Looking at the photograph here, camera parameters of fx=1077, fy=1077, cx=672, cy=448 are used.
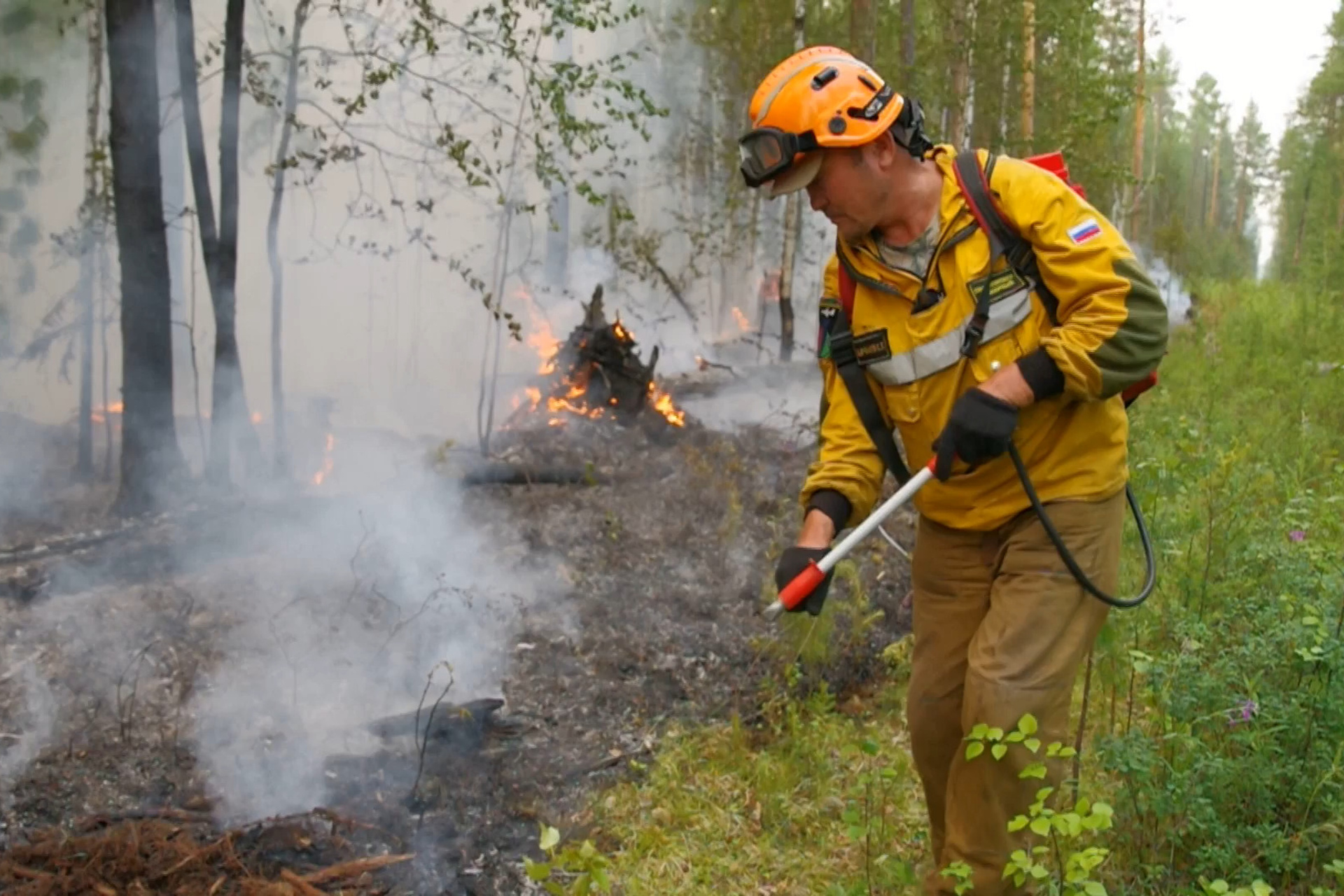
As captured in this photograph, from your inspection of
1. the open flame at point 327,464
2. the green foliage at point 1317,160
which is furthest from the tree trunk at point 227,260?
the green foliage at point 1317,160

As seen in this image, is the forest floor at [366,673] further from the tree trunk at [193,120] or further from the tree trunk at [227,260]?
the tree trunk at [193,120]

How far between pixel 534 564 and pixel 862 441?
426cm

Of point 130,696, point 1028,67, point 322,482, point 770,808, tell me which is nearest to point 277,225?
point 322,482

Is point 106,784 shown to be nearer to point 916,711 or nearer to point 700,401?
point 916,711

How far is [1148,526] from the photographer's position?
4.59 meters

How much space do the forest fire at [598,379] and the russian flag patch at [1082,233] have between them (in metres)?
7.99

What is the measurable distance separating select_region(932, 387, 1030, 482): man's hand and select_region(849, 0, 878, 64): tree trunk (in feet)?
34.3

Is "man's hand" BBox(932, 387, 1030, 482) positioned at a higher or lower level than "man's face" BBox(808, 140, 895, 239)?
lower

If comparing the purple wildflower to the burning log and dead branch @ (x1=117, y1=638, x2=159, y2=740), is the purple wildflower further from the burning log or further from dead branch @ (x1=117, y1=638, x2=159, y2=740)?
dead branch @ (x1=117, y1=638, x2=159, y2=740)

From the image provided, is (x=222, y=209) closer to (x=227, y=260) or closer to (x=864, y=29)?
(x=227, y=260)

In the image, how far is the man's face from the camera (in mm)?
2881

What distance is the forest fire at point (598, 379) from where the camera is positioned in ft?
34.8

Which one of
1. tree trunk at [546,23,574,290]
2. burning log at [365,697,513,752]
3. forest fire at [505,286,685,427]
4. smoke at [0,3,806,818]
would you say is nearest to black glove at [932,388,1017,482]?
burning log at [365,697,513,752]

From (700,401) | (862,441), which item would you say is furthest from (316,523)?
(700,401)
